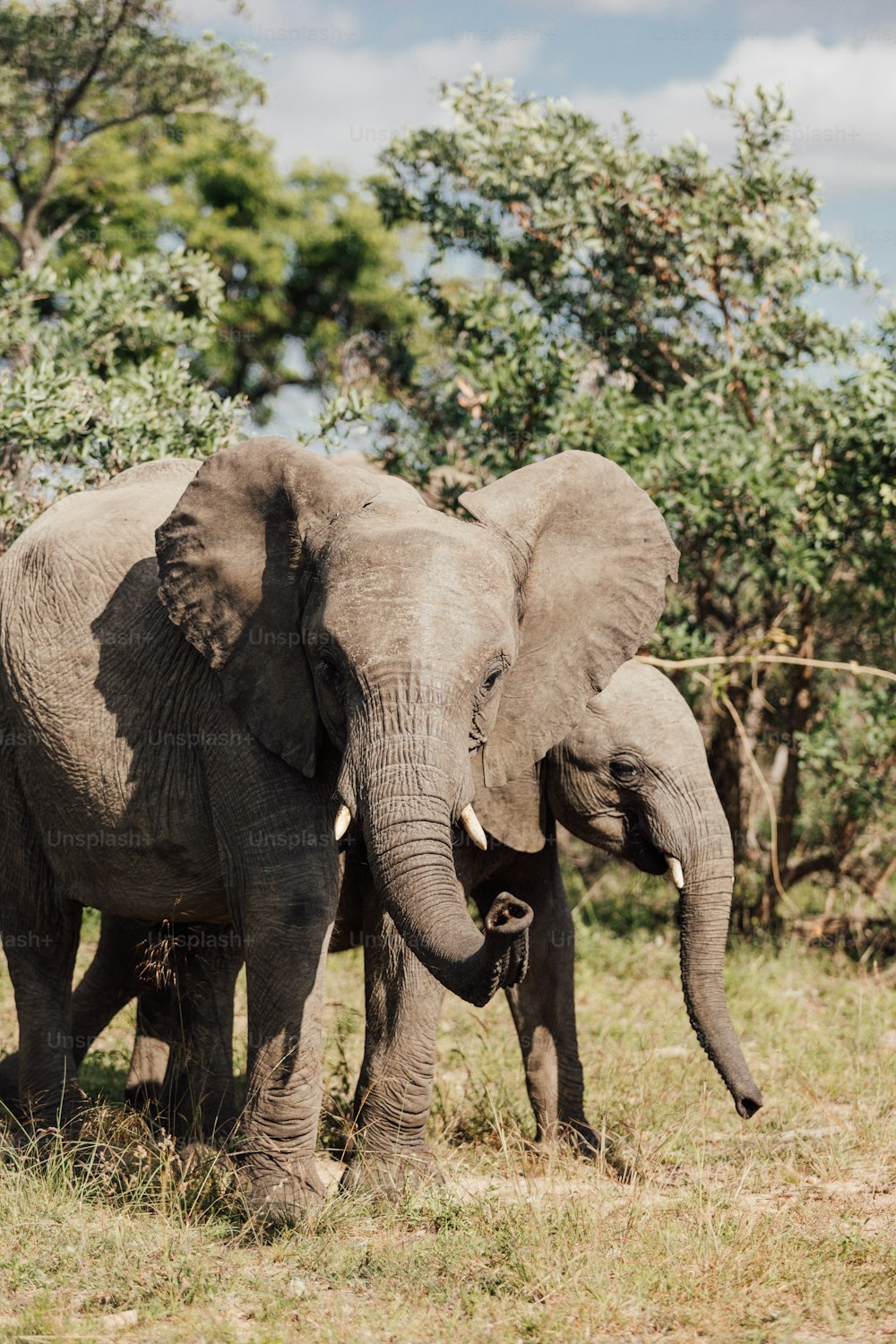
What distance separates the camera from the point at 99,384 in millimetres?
8938

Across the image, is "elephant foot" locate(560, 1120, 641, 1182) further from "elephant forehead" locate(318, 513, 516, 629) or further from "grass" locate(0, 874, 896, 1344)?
"elephant forehead" locate(318, 513, 516, 629)

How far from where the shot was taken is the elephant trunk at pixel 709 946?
5.78 meters

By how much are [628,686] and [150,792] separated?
6.56 ft

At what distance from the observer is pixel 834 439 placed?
9656 mm

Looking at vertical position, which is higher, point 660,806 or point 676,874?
point 660,806

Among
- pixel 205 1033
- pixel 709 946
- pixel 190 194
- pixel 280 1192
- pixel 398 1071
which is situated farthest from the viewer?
pixel 190 194

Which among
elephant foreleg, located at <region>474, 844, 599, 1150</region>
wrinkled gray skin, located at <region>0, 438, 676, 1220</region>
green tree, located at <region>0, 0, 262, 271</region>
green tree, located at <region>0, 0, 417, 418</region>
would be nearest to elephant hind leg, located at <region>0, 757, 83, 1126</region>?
wrinkled gray skin, located at <region>0, 438, 676, 1220</region>

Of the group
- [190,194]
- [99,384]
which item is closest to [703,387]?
[99,384]

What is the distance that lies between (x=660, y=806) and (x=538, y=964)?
1.00m

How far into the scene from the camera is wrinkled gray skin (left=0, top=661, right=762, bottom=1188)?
5723mm

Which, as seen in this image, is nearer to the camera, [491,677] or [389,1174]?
[491,677]

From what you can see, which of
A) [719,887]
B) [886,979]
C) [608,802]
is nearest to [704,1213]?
[719,887]

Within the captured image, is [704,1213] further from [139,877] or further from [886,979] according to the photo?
[886,979]

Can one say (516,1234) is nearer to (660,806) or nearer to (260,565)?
(660,806)
